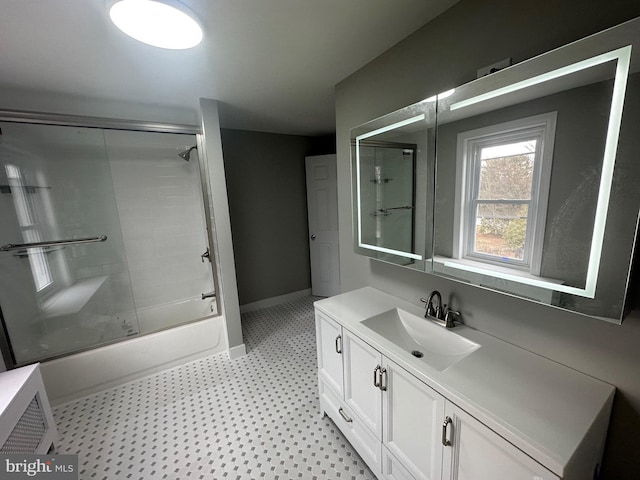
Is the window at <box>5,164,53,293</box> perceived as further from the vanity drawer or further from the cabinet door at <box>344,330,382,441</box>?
the cabinet door at <box>344,330,382,441</box>

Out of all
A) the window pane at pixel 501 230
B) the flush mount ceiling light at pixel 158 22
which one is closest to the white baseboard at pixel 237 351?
the window pane at pixel 501 230

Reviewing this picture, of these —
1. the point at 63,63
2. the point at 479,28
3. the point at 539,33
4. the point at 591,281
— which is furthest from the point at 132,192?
the point at 591,281

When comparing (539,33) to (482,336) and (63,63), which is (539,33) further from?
(63,63)

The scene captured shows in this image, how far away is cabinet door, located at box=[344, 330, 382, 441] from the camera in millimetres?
1242

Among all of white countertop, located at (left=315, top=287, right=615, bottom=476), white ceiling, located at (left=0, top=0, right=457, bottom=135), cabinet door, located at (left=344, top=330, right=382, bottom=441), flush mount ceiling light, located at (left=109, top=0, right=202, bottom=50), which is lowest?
cabinet door, located at (left=344, top=330, right=382, bottom=441)

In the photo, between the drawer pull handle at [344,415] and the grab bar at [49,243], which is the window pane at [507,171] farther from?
the grab bar at [49,243]

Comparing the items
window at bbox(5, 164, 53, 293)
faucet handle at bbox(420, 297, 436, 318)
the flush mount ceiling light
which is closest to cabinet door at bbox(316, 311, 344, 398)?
faucet handle at bbox(420, 297, 436, 318)

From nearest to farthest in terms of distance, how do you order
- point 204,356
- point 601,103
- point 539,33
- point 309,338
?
point 601,103
point 539,33
point 204,356
point 309,338

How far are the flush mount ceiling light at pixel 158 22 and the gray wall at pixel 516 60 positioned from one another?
3.63ft

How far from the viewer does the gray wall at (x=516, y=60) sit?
0.84 meters

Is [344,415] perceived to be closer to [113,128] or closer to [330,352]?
[330,352]

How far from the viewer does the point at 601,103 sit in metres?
0.79

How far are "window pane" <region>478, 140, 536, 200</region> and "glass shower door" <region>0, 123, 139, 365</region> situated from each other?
317 cm

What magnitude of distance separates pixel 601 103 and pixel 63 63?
272 centimetres
